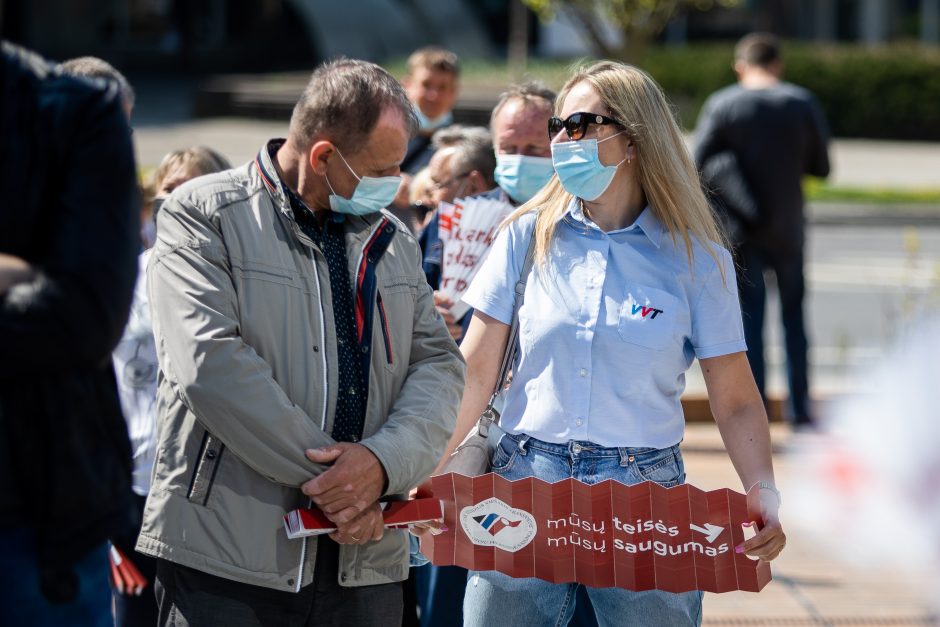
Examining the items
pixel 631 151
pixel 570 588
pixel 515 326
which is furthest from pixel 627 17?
pixel 570 588

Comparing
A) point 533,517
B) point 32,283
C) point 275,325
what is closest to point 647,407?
point 533,517

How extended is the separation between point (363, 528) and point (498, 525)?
0.52 m

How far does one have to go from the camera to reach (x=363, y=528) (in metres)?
2.95

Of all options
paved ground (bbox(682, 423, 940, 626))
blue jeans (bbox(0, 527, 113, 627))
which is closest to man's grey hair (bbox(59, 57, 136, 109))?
blue jeans (bbox(0, 527, 113, 627))

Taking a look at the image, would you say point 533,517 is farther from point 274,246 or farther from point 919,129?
point 919,129

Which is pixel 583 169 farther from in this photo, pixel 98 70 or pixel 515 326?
pixel 98 70

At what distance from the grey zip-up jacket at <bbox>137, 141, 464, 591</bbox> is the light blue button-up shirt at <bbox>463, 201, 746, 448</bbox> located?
0.39 metres

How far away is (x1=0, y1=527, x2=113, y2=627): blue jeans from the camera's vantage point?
2.29 meters

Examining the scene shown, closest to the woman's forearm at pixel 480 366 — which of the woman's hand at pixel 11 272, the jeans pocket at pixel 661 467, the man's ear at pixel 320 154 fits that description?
the jeans pocket at pixel 661 467

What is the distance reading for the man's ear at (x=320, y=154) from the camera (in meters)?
3.02

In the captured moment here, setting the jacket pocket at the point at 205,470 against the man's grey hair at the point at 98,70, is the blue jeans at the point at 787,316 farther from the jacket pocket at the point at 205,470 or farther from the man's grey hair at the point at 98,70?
the jacket pocket at the point at 205,470

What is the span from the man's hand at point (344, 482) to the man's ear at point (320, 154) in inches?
24.7

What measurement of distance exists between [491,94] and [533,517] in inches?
790

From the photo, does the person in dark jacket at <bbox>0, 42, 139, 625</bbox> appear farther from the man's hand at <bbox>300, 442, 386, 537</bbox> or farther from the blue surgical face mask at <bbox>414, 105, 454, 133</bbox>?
the blue surgical face mask at <bbox>414, 105, 454, 133</bbox>
